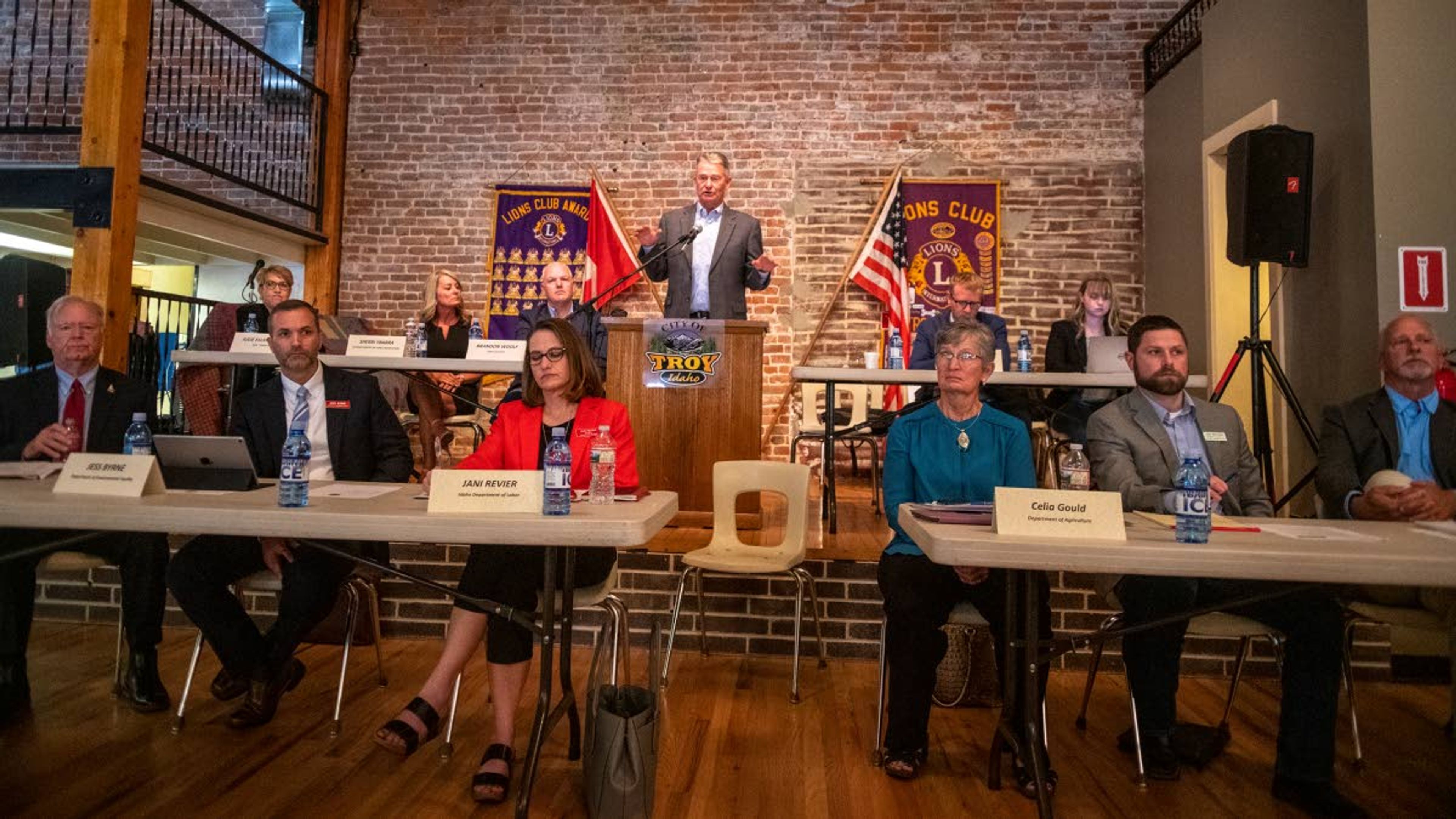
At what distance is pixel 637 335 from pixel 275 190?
3851 mm

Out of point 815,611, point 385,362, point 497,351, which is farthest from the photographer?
point 497,351

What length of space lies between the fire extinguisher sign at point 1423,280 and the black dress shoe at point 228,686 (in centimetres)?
427

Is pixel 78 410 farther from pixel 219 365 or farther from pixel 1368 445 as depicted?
pixel 1368 445

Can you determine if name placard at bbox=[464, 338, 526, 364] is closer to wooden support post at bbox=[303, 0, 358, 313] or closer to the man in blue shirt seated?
the man in blue shirt seated

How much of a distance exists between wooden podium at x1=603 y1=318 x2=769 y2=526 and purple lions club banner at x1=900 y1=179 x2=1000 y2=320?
8.46ft

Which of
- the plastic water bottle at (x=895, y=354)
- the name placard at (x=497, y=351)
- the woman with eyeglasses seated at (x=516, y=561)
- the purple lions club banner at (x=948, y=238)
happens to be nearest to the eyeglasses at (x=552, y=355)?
the woman with eyeglasses seated at (x=516, y=561)

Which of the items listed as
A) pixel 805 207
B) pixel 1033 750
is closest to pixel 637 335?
pixel 1033 750

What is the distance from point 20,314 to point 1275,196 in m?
6.07

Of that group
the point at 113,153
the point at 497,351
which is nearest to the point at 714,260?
the point at 497,351

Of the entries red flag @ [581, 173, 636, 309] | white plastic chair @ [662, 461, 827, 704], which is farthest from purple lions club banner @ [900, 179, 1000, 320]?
white plastic chair @ [662, 461, 827, 704]

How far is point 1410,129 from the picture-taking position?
3199 mm

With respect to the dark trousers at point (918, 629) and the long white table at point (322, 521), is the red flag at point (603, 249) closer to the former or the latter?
the dark trousers at point (918, 629)

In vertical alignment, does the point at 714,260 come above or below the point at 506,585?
above

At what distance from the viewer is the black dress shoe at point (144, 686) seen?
2.31 meters
